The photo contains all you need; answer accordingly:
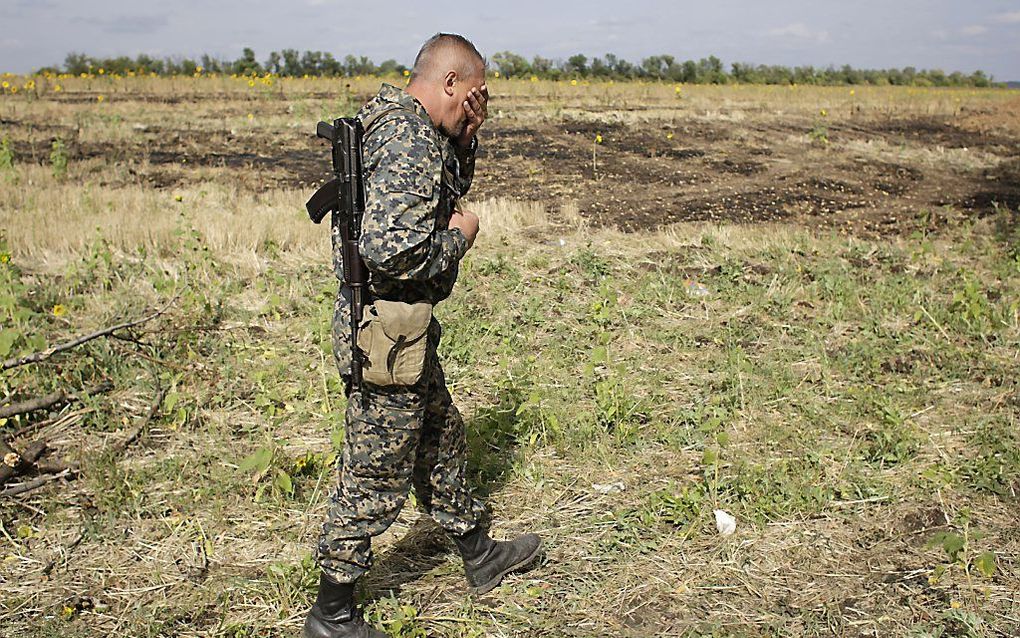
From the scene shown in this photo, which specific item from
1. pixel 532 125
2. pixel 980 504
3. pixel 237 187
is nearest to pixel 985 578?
pixel 980 504

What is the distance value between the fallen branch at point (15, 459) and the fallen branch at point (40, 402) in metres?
0.22

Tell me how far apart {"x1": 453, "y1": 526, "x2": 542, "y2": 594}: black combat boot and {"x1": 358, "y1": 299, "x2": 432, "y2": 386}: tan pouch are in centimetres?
81

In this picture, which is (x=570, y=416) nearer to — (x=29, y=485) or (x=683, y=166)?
(x=29, y=485)

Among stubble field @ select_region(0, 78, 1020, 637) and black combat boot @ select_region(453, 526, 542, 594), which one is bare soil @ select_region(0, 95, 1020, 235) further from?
black combat boot @ select_region(453, 526, 542, 594)

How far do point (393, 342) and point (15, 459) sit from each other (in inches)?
87.0

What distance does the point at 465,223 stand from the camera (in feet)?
8.38

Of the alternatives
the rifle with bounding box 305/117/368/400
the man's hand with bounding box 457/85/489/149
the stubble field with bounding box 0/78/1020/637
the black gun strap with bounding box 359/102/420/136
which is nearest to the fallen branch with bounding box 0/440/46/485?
the stubble field with bounding box 0/78/1020/637

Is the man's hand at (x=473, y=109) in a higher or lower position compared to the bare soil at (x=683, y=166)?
higher

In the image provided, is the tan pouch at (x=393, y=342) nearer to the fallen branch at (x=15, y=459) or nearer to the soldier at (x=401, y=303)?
the soldier at (x=401, y=303)

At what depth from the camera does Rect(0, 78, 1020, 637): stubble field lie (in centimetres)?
306

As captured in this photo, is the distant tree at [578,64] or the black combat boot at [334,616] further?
the distant tree at [578,64]

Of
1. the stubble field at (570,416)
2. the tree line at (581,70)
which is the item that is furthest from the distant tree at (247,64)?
the stubble field at (570,416)

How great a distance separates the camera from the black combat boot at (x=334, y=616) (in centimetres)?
270

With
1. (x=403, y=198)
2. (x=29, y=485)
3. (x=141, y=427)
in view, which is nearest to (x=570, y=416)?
(x=141, y=427)
